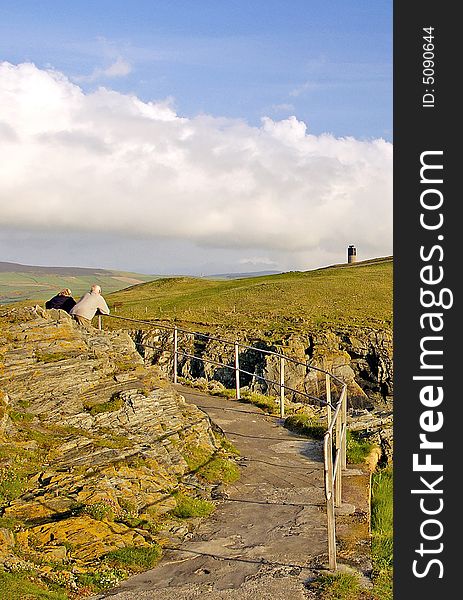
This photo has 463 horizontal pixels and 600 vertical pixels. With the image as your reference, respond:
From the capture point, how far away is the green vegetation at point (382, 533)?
863 centimetres

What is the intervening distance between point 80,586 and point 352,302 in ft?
185

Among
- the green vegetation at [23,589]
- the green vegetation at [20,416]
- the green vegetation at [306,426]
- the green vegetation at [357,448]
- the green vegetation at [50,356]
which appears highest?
the green vegetation at [50,356]

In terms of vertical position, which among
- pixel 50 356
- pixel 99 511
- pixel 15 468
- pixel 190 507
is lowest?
pixel 190 507

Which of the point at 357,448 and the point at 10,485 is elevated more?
the point at 10,485

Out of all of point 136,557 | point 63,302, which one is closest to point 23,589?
point 136,557

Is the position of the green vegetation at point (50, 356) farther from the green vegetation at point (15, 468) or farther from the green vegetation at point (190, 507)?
the green vegetation at point (190, 507)

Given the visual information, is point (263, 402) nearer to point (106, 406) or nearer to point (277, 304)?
point (106, 406)

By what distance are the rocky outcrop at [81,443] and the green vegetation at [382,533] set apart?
334cm

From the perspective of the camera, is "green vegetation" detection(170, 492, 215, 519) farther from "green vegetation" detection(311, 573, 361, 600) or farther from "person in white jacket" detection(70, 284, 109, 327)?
Result: "person in white jacket" detection(70, 284, 109, 327)

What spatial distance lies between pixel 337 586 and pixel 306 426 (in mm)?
9105

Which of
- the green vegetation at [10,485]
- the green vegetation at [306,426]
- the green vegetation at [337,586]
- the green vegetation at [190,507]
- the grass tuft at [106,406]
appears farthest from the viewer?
the green vegetation at [306,426]

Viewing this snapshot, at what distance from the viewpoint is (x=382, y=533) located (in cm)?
1055

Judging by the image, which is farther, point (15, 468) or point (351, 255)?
point (351, 255)

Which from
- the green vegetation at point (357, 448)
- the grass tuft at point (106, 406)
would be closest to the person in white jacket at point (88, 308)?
the grass tuft at point (106, 406)
